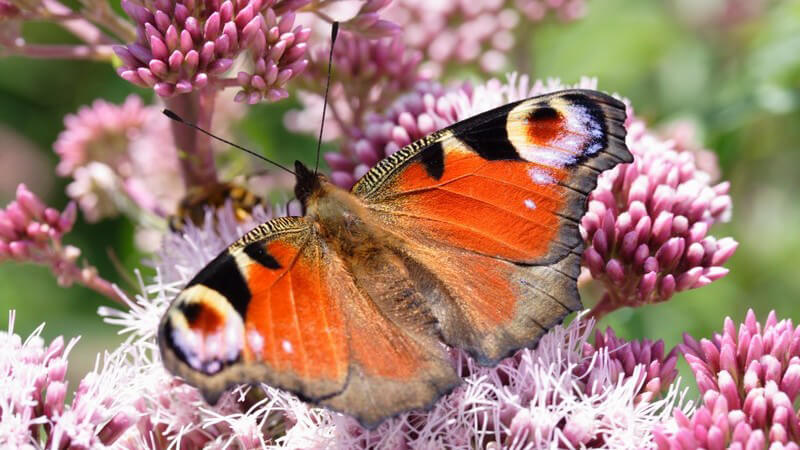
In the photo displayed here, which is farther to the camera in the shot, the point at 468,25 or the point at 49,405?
the point at 468,25

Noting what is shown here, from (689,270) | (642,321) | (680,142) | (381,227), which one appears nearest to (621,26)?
(680,142)

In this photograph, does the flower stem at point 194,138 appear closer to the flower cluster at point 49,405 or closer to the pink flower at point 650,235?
the flower cluster at point 49,405

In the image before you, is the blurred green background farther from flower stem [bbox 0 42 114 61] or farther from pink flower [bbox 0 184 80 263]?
flower stem [bbox 0 42 114 61]

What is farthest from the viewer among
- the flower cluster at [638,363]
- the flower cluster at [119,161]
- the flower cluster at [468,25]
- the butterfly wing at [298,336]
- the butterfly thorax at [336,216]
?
the flower cluster at [468,25]

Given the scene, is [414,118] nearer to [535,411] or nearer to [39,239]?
[535,411]

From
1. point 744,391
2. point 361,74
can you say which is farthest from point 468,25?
point 744,391

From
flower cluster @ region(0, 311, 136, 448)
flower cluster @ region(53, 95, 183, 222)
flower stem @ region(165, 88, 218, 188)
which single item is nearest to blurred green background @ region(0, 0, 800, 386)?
flower cluster @ region(53, 95, 183, 222)

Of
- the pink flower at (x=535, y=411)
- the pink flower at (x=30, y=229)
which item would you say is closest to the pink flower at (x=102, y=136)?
the pink flower at (x=30, y=229)
